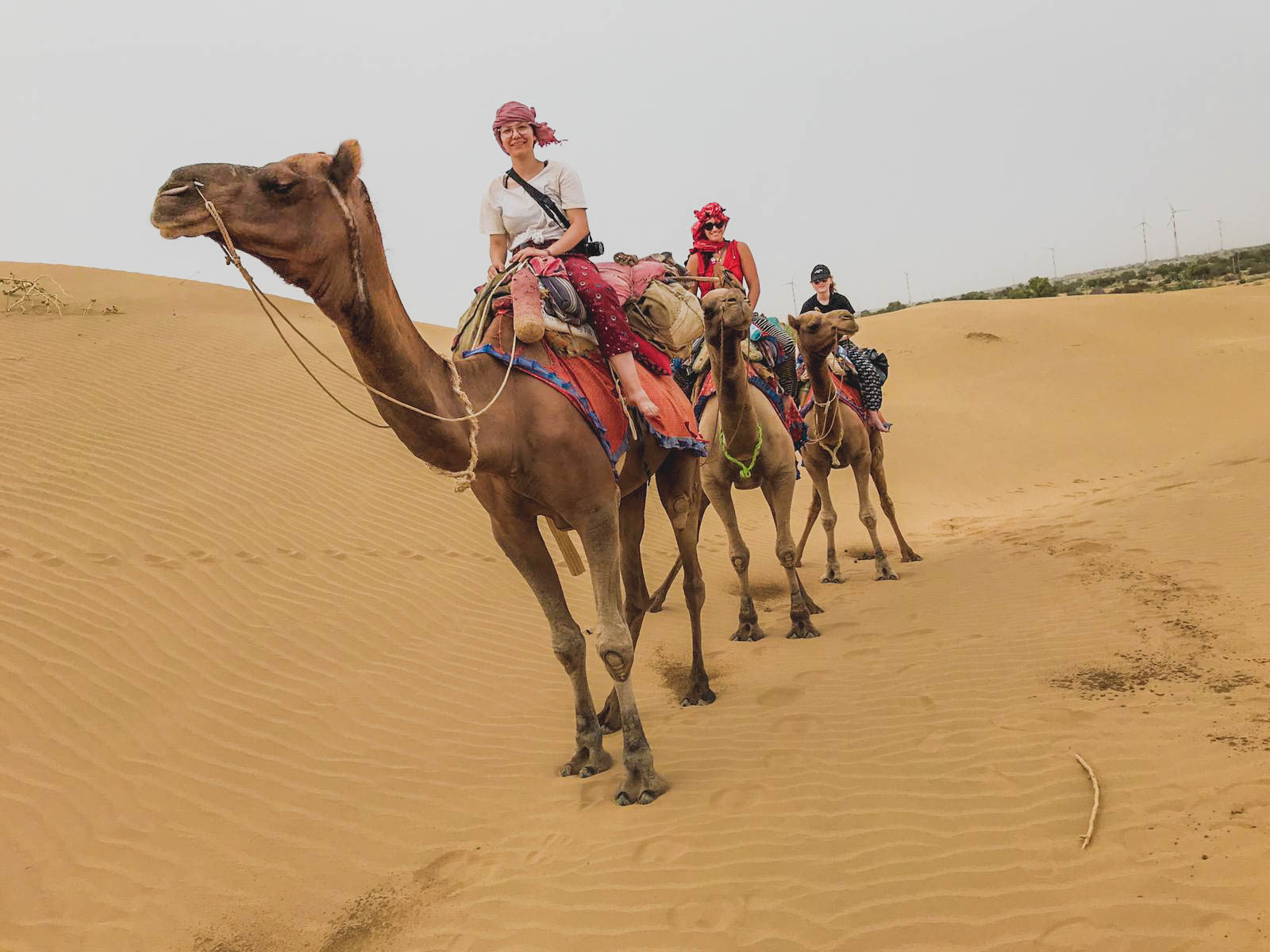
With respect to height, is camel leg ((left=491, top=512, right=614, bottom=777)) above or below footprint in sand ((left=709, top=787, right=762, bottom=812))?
above

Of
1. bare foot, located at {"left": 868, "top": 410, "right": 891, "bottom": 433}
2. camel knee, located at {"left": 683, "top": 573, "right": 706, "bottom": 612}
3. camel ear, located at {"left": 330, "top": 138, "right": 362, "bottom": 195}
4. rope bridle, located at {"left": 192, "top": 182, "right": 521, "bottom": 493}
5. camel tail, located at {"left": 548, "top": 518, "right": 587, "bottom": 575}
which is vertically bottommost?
camel knee, located at {"left": 683, "top": 573, "right": 706, "bottom": 612}

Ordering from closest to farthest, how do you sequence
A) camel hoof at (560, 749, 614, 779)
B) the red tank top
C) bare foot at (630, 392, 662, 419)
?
bare foot at (630, 392, 662, 419) < camel hoof at (560, 749, 614, 779) < the red tank top

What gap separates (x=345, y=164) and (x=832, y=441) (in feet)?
23.3

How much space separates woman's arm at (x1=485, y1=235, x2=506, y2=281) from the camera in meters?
5.21

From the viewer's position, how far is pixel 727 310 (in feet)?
20.5

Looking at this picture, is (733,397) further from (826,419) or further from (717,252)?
(826,419)

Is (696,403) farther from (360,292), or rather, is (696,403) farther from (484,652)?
(360,292)

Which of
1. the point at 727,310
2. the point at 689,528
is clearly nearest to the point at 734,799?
the point at 689,528

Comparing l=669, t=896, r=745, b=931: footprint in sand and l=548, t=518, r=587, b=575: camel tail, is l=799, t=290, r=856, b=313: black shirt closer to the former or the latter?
l=548, t=518, r=587, b=575: camel tail

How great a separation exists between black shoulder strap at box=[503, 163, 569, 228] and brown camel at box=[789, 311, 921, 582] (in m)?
3.82

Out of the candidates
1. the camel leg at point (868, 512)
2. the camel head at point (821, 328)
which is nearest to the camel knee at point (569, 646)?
the camel head at point (821, 328)

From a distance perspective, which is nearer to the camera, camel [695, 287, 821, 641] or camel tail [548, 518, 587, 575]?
→ camel tail [548, 518, 587, 575]

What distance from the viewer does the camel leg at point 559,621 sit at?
4.88m

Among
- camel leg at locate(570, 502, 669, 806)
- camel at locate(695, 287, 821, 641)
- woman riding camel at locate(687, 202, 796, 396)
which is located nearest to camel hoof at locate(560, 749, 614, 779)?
camel leg at locate(570, 502, 669, 806)
